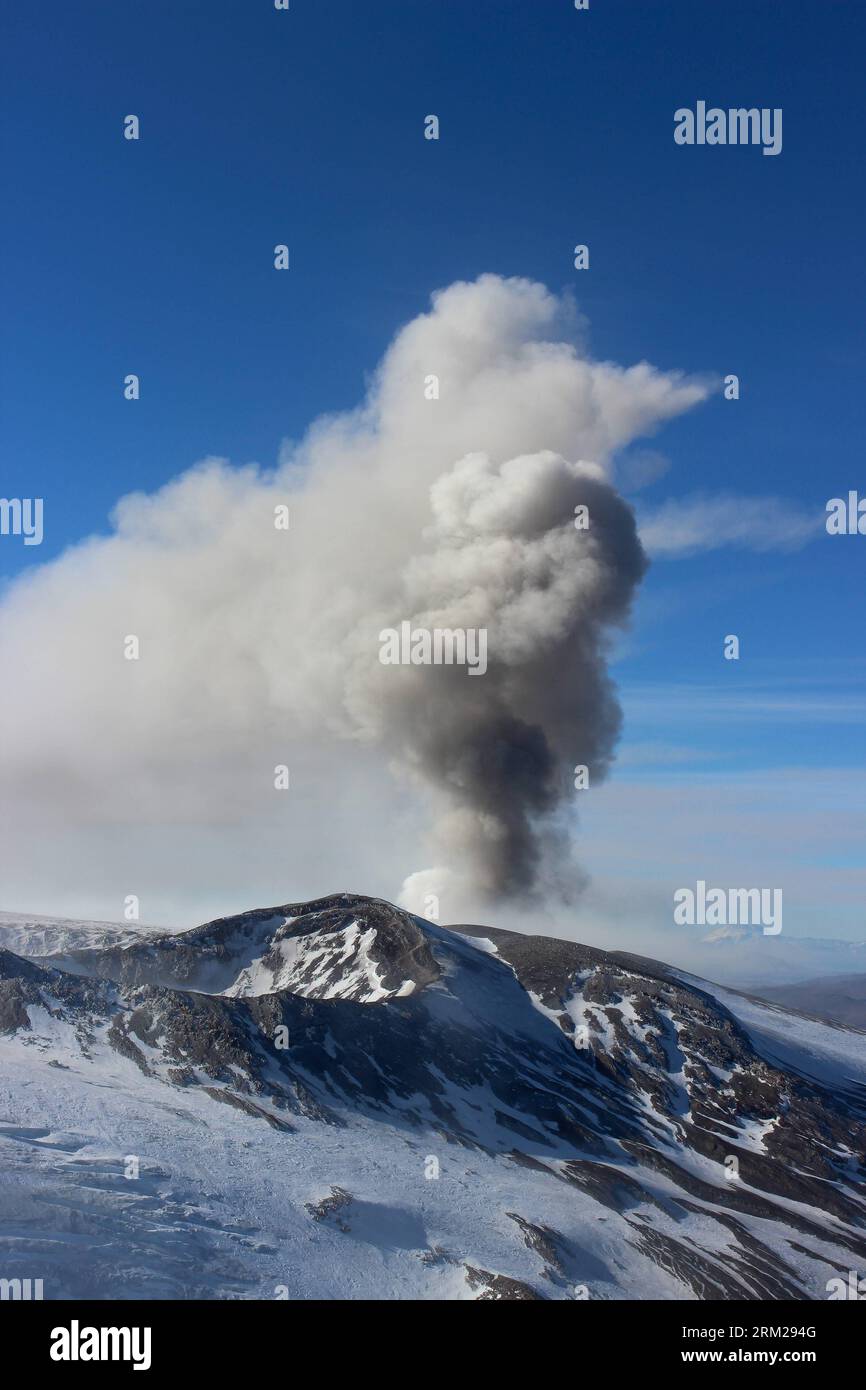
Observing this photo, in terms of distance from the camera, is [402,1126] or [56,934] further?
[56,934]

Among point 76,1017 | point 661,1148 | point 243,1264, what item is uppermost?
point 76,1017

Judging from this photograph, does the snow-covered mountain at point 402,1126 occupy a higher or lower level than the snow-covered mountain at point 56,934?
lower

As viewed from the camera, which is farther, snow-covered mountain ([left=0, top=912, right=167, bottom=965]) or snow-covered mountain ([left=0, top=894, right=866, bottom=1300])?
snow-covered mountain ([left=0, top=912, right=167, bottom=965])

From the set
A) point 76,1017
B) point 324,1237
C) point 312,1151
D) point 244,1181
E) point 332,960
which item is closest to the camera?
point 324,1237

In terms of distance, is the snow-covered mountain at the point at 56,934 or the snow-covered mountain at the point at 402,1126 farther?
the snow-covered mountain at the point at 56,934

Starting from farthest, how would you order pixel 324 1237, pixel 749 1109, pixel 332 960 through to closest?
pixel 332 960 < pixel 749 1109 < pixel 324 1237

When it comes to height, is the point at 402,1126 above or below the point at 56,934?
below
